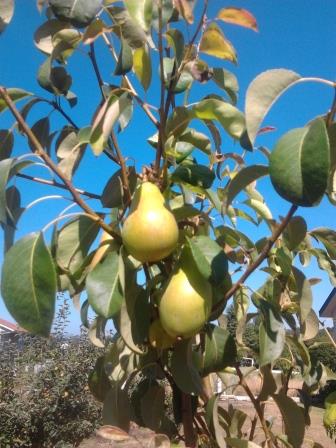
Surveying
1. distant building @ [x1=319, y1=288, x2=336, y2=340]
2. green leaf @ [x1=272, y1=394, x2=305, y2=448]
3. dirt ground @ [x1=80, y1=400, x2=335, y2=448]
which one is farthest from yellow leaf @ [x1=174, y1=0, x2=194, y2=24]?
distant building @ [x1=319, y1=288, x2=336, y2=340]

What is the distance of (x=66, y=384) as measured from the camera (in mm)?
7375

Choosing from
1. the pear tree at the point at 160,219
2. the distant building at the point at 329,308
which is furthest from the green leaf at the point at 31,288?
the distant building at the point at 329,308

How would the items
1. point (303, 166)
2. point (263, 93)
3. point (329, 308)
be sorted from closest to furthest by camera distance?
1. point (303, 166)
2. point (263, 93)
3. point (329, 308)

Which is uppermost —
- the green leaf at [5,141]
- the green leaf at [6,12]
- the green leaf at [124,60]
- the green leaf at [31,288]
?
the green leaf at [6,12]

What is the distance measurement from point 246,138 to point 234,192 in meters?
0.12

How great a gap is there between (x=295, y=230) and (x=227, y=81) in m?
0.39

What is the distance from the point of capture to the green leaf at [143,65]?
3.28 ft

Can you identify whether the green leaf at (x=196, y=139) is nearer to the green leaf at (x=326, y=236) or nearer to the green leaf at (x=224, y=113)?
the green leaf at (x=224, y=113)

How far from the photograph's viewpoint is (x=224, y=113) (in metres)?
0.92

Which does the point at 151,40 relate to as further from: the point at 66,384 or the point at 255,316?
the point at 66,384

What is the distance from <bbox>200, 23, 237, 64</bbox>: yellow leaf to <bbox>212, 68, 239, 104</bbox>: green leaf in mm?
119

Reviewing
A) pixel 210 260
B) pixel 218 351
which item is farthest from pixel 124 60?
pixel 218 351

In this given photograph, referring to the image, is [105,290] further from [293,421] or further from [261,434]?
[261,434]

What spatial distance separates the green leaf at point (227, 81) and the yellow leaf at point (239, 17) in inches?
6.3
